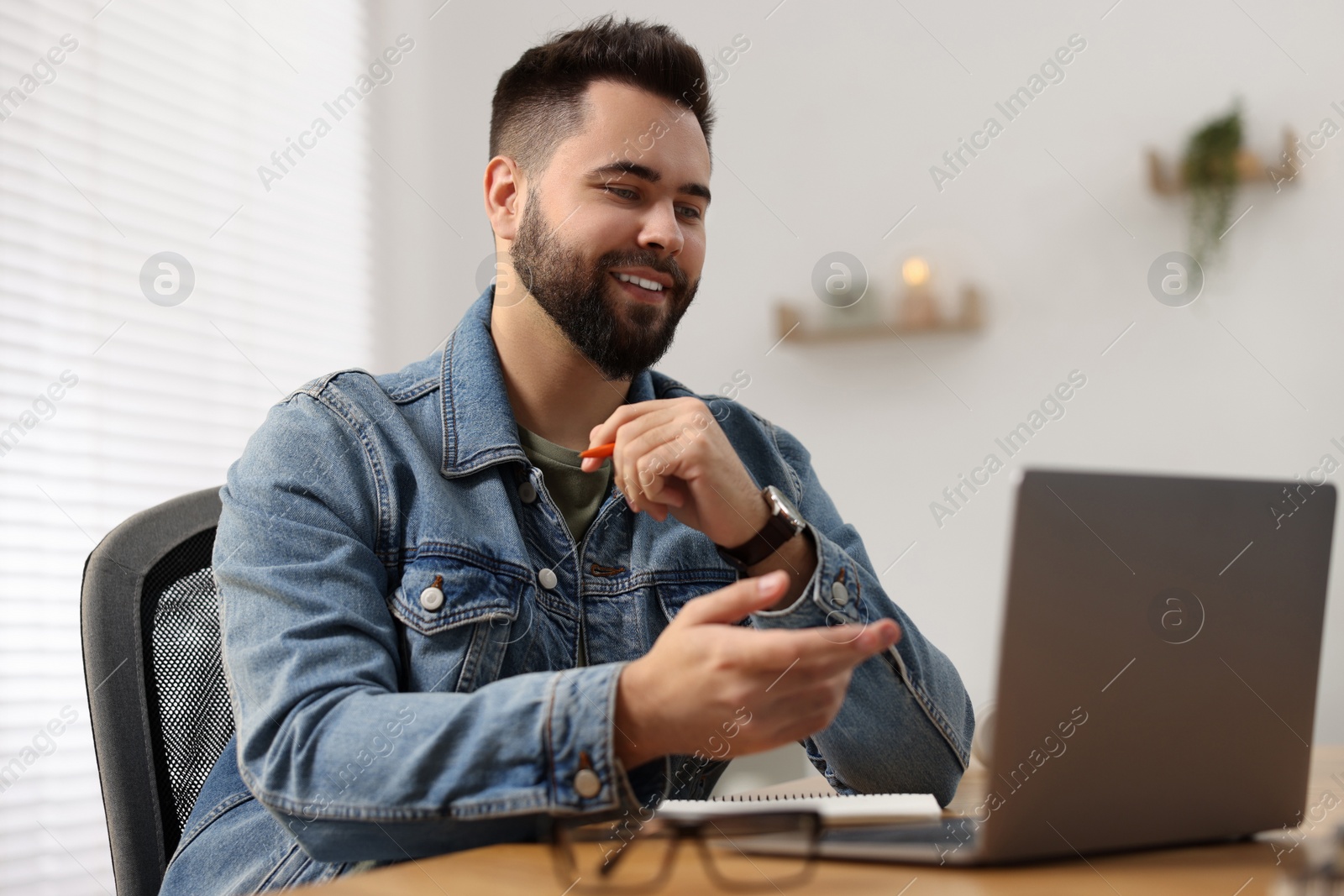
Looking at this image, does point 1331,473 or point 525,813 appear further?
point 1331,473

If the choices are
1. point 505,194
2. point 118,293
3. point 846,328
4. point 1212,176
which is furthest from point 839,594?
point 1212,176

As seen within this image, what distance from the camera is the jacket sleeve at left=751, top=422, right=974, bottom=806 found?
1.01 metres

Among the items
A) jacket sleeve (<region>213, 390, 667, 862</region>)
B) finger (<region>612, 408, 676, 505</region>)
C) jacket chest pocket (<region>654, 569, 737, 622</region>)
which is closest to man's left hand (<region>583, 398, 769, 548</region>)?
finger (<region>612, 408, 676, 505</region>)

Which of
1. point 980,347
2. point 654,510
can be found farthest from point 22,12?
point 980,347

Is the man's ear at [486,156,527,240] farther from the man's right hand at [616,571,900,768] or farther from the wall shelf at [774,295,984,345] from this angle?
the wall shelf at [774,295,984,345]

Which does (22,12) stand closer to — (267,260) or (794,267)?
(267,260)

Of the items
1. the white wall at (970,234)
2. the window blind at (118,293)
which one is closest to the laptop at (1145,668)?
the window blind at (118,293)

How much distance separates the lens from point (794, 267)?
9.01 feet

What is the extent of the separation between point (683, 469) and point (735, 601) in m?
0.36

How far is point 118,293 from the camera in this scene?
76.9 inches

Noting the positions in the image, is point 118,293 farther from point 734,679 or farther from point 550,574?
point 734,679

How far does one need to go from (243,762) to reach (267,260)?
1775 mm

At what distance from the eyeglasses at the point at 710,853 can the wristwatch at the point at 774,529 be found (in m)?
0.39

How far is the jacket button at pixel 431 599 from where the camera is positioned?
983mm
